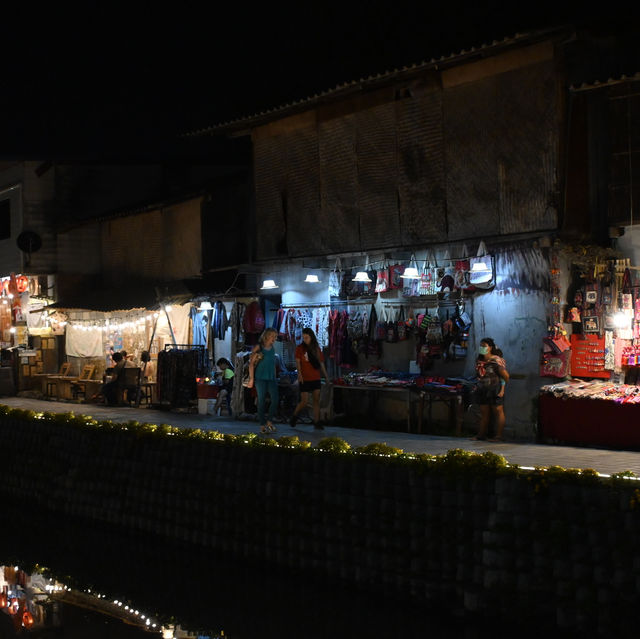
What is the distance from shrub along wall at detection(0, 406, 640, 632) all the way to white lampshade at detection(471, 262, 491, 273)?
6.52m

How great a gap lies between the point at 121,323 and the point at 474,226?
43.1 ft

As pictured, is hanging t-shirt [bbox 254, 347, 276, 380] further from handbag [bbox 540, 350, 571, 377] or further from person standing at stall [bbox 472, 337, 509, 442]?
handbag [bbox 540, 350, 571, 377]

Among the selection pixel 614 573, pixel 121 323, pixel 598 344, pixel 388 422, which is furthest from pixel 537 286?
pixel 121 323

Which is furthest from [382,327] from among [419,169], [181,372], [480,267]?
[181,372]

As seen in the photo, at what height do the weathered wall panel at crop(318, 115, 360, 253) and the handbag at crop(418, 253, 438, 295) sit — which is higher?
the weathered wall panel at crop(318, 115, 360, 253)

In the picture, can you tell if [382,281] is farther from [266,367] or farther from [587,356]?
[587,356]

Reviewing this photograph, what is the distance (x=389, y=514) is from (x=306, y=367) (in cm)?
751

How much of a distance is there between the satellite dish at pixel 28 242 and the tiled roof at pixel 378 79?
395 inches

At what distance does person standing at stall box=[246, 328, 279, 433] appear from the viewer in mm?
15769

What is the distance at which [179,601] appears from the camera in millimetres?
8758

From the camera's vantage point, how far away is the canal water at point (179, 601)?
7797 mm

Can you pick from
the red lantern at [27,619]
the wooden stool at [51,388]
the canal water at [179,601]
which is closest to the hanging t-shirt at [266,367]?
the canal water at [179,601]

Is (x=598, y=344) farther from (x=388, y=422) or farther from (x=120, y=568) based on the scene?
(x=120, y=568)

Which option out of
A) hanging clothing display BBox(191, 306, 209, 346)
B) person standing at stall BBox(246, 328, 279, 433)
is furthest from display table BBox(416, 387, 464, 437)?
hanging clothing display BBox(191, 306, 209, 346)
